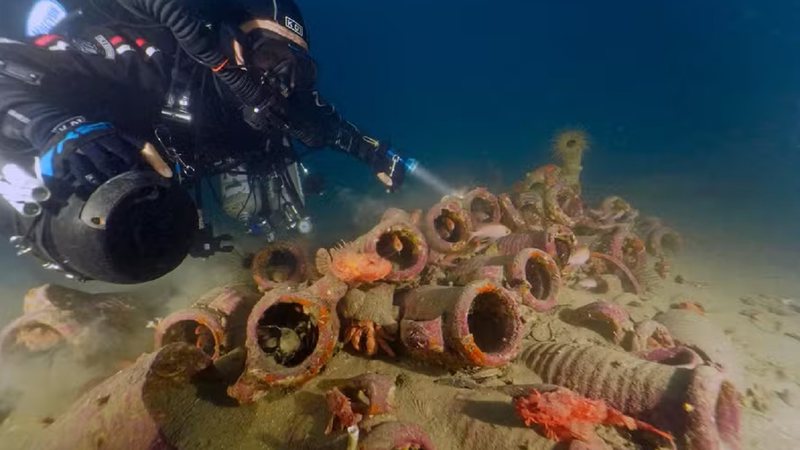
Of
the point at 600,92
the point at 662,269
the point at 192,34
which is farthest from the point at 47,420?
the point at 600,92

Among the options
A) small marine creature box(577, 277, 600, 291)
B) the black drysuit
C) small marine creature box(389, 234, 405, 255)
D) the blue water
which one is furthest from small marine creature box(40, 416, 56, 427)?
the blue water

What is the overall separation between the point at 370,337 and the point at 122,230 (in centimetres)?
180

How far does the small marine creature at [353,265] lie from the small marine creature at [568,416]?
55.6 inches

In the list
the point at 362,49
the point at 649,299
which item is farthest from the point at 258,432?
the point at 362,49

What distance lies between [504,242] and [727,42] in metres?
107

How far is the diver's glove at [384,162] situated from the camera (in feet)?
17.3

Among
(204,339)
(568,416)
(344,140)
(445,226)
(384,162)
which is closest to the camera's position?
(568,416)

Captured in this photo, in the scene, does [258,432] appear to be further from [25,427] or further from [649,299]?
[649,299]

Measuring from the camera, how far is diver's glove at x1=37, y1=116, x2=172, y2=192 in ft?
8.38

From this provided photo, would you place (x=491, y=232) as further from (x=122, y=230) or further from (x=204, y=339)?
(x=122, y=230)

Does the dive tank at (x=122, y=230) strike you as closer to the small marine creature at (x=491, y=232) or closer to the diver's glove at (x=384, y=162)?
the diver's glove at (x=384, y=162)

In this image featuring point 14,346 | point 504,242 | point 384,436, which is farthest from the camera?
point 504,242

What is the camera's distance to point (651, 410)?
2.35 meters

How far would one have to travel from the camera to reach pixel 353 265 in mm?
3127
